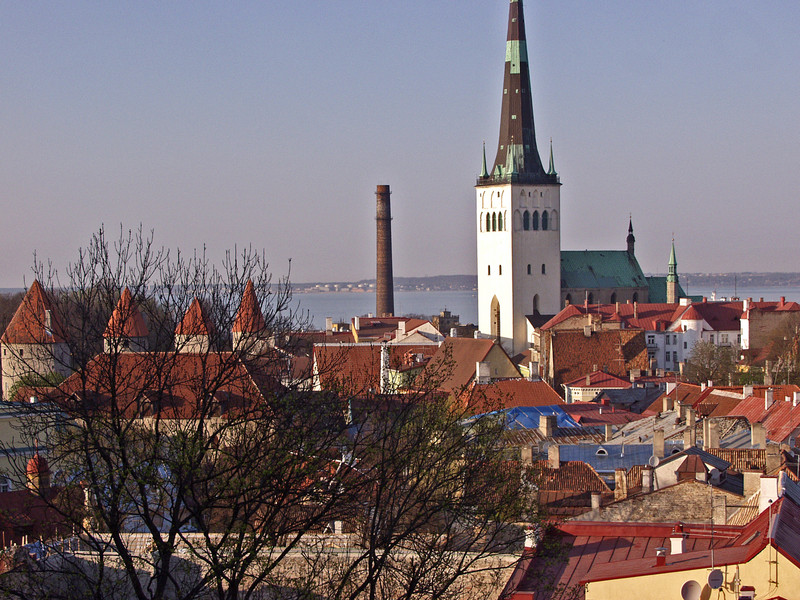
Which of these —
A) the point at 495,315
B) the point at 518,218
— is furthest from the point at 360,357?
the point at 518,218

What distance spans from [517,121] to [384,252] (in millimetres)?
20452

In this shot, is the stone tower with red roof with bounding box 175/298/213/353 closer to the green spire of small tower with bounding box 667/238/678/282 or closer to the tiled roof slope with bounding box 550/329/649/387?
the tiled roof slope with bounding box 550/329/649/387

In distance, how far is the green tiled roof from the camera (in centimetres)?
7931

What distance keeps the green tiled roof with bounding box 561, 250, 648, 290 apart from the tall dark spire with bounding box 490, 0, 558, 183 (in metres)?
5.70

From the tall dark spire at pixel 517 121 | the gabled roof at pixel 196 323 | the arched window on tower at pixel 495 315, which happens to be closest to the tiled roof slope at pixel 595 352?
the arched window on tower at pixel 495 315

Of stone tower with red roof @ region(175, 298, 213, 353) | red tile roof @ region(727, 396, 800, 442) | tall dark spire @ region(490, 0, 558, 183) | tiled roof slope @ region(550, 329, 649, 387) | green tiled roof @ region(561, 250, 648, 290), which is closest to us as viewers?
stone tower with red roof @ region(175, 298, 213, 353)

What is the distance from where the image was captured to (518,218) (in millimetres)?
77375

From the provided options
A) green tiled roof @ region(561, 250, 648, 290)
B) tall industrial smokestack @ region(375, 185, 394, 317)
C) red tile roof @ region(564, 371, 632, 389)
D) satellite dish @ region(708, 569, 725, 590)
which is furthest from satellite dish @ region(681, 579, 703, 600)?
tall industrial smokestack @ region(375, 185, 394, 317)

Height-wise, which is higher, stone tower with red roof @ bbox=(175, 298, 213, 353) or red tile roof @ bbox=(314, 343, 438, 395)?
stone tower with red roof @ bbox=(175, 298, 213, 353)

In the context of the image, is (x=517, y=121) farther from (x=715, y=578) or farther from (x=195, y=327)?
(x=715, y=578)

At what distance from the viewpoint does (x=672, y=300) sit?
3191 inches

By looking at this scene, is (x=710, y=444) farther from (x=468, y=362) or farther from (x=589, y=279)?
(x=589, y=279)

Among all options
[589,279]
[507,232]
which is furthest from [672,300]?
[507,232]

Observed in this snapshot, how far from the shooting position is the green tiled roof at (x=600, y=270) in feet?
260
